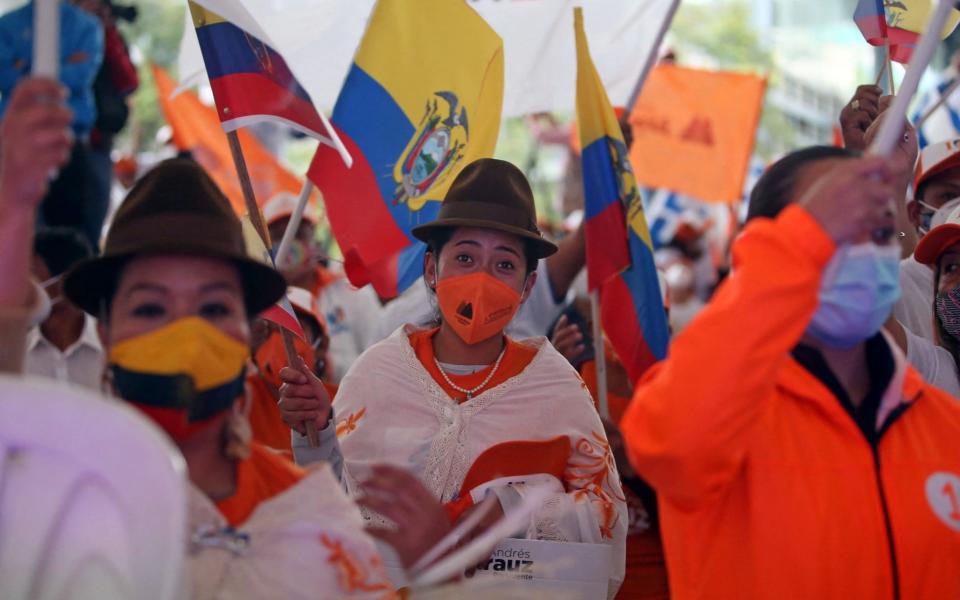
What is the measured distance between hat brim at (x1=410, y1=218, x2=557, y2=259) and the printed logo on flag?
416 mm

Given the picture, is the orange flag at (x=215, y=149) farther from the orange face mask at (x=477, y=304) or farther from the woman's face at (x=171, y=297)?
the woman's face at (x=171, y=297)

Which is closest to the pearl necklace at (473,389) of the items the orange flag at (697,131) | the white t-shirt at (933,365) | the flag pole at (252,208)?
the flag pole at (252,208)

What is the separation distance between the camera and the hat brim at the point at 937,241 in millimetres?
4297

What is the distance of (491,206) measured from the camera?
14.3 feet

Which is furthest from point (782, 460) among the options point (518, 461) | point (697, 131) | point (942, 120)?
point (697, 131)

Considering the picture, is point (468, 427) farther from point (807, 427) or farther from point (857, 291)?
point (857, 291)

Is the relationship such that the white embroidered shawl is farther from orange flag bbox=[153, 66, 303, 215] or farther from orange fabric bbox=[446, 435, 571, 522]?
orange flag bbox=[153, 66, 303, 215]

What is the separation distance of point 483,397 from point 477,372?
11 cm

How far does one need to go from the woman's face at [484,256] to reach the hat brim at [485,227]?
0.04m

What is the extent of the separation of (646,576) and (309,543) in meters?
2.49

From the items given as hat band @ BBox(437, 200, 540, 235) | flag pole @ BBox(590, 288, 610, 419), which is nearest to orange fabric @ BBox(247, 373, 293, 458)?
hat band @ BBox(437, 200, 540, 235)

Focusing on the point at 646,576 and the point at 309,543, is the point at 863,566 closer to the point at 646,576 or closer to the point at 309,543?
the point at 309,543

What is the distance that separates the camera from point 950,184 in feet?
17.9

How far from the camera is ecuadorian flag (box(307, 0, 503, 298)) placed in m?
4.78
